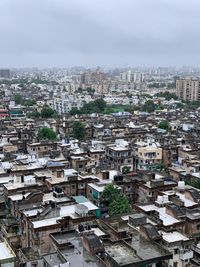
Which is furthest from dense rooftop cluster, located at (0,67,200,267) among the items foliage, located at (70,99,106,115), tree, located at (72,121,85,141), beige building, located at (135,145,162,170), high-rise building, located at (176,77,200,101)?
high-rise building, located at (176,77,200,101)

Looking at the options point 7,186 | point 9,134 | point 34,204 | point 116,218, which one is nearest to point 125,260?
point 116,218

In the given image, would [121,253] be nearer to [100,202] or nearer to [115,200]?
[115,200]

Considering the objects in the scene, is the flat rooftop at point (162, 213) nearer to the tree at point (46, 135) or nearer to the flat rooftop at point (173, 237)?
the flat rooftop at point (173, 237)

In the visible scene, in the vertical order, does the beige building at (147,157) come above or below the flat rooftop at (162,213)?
below

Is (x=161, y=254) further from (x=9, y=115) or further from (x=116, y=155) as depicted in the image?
(x=9, y=115)

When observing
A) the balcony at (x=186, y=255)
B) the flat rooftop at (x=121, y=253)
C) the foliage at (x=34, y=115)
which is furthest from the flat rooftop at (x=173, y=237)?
the foliage at (x=34, y=115)

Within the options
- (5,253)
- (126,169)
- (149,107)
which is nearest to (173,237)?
(5,253)
